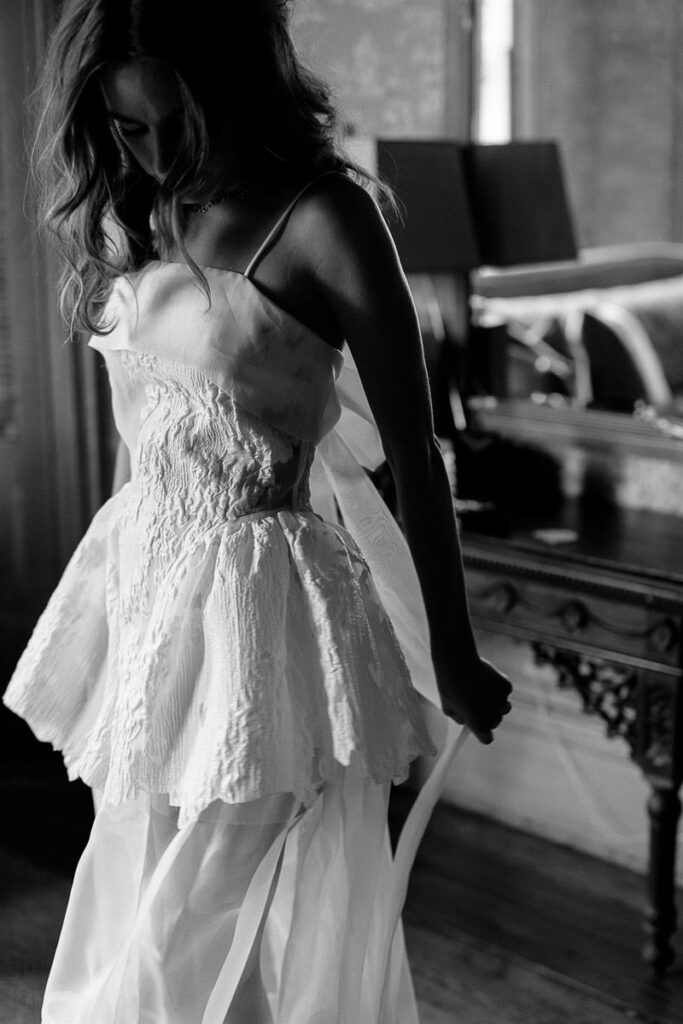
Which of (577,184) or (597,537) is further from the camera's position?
(577,184)

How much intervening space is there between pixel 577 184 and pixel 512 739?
3.89 feet

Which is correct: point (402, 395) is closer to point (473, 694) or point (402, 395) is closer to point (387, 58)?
point (473, 694)

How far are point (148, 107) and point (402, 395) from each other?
14.8 inches

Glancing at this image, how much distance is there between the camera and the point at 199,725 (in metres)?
1.25

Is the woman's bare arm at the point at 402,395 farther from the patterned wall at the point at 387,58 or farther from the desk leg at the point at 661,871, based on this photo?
the patterned wall at the point at 387,58

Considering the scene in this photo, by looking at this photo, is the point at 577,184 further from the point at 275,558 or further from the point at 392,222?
the point at 275,558

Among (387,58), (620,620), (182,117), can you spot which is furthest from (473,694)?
(387,58)

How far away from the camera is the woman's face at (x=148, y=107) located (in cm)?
119

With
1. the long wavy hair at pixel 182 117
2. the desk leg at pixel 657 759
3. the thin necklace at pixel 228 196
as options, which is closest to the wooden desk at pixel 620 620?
the desk leg at pixel 657 759

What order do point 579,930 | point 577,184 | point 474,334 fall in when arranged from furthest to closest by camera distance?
point 474,334 < point 577,184 < point 579,930

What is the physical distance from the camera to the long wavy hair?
46.5 inches

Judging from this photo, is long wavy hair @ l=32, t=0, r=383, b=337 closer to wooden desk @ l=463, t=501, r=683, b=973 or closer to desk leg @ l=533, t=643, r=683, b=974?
wooden desk @ l=463, t=501, r=683, b=973

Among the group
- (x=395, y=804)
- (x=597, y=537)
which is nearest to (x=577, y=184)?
(x=597, y=537)

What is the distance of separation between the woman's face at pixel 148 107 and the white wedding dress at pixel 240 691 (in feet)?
0.40
